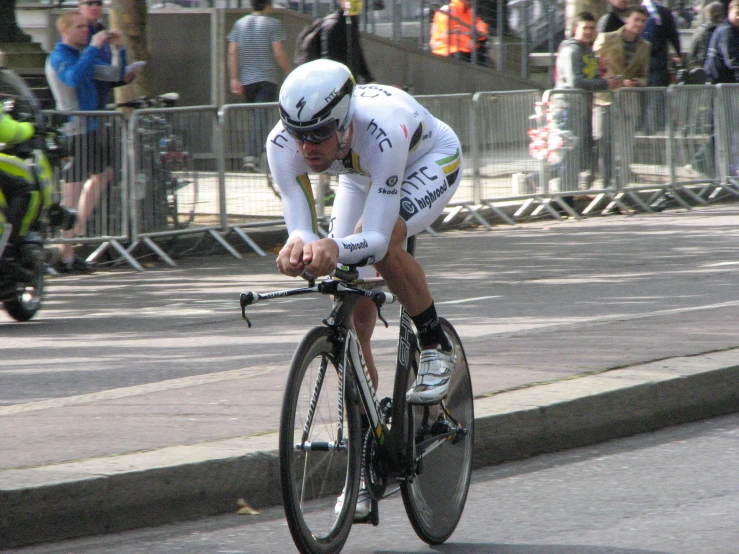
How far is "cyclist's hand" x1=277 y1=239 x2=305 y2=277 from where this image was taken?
398 cm

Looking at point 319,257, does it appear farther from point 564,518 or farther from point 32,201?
point 32,201

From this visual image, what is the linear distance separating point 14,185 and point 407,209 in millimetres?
4912

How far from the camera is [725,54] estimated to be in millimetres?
17094

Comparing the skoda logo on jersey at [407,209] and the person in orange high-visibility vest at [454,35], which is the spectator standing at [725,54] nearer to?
the person in orange high-visibility vest at [454,35]

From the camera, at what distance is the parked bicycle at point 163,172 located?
11844 millimetres

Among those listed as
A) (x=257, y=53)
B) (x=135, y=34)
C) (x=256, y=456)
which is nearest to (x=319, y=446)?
(x=256, y=456)

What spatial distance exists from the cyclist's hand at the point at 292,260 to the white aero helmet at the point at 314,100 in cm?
38

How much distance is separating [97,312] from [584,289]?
358 centimetres

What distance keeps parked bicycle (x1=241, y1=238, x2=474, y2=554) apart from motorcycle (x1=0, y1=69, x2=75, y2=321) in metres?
4.67

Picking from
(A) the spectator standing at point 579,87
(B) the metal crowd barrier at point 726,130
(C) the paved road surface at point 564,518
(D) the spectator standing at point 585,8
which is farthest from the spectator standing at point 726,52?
(C) the paved road surface at point 564,518

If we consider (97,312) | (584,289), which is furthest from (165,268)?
(584,289)

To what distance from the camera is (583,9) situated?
18359 mm

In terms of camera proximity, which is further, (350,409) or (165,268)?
(165,268)

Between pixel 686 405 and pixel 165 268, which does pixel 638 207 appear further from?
pixel 686 405
